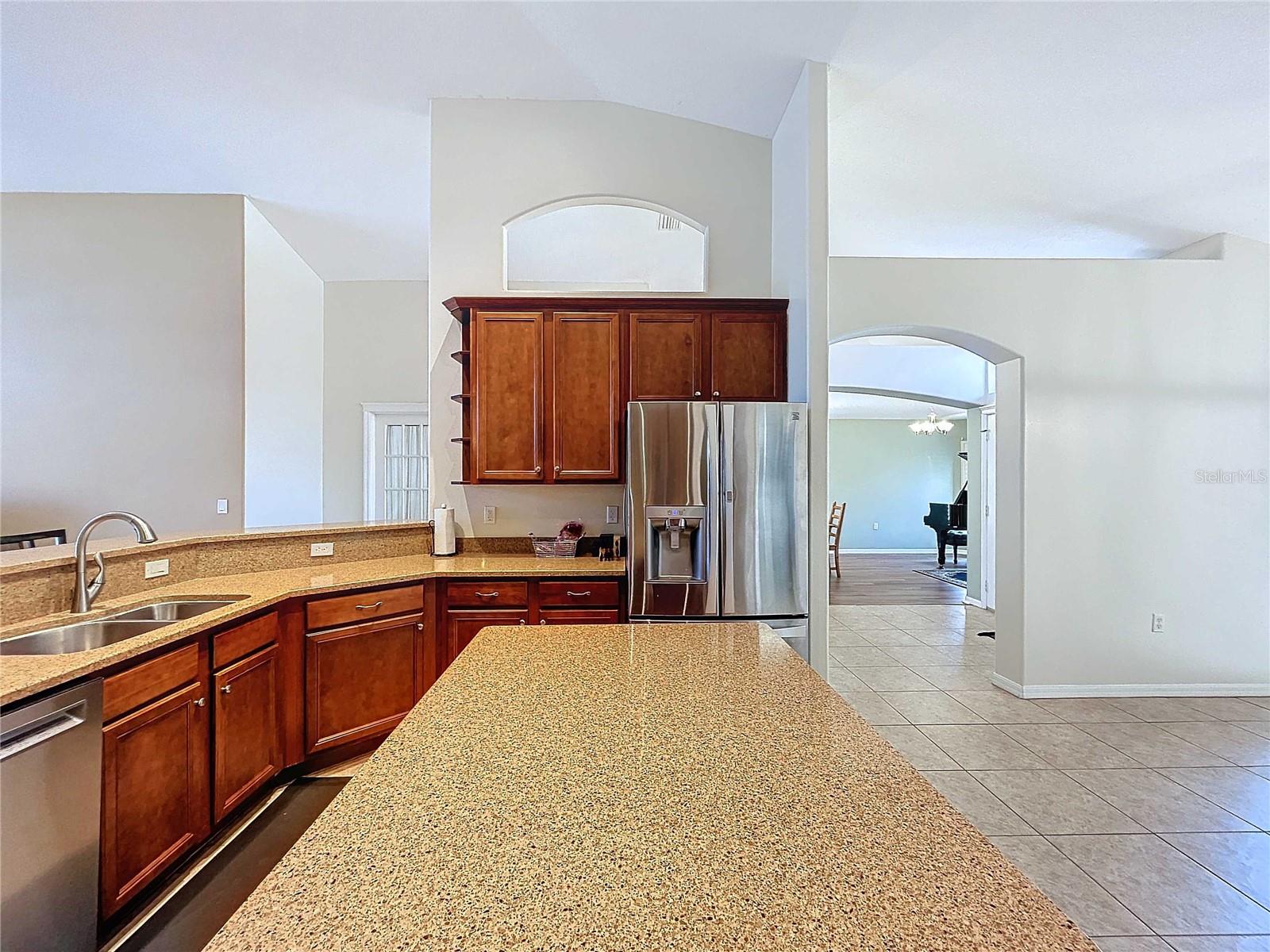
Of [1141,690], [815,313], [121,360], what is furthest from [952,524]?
[121,360]

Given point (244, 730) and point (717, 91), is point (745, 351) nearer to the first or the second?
point (717, 91)

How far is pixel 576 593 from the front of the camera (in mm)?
3271

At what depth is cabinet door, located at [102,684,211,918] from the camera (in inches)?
71.7

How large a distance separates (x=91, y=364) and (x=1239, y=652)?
8.39 meters

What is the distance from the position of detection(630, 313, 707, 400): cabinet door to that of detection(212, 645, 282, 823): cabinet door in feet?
7.37

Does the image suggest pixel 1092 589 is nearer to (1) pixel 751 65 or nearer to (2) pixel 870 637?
(2) pixel 870 637

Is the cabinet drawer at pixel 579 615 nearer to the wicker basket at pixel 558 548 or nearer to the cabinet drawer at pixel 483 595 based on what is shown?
the cabinet drawer at pixel 483 595

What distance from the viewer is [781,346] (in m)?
3.66

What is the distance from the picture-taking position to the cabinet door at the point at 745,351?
12.0 feet

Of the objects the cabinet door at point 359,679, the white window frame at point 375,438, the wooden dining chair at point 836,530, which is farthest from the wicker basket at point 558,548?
the wooden dining chair at point 836,530

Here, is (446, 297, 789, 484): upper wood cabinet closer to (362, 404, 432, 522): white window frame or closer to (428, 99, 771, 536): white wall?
(428, 99, 771, 536): white wall

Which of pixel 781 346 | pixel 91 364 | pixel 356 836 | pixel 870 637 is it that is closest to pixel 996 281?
pixel 781 346

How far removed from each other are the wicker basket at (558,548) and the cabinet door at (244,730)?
57.7 inches

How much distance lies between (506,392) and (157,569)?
1.84 metres
